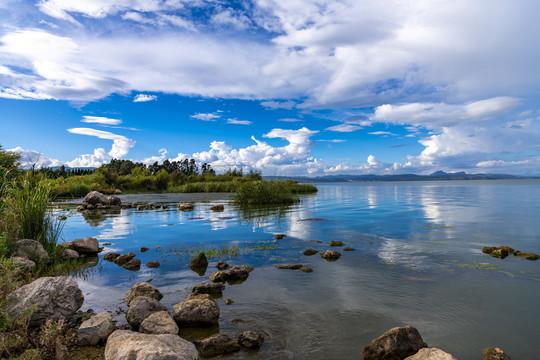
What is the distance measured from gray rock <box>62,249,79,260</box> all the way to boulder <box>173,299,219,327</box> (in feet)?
27.4

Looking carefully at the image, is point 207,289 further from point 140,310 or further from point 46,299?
point 46,299

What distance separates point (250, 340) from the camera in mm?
6328

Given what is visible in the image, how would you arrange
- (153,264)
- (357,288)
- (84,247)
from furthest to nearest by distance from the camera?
1. (84,247)
2. (153,264)
3. (357,288)

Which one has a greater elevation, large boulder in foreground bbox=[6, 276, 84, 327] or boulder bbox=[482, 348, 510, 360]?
large boulder in foreground bbox=[6, 276, 84, 327]

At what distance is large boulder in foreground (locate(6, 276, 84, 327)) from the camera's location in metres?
6.54

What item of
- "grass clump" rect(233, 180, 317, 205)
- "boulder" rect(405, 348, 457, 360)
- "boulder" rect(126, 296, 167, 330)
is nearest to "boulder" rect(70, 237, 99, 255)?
"boulder" rect(126, 296, 167, 330)

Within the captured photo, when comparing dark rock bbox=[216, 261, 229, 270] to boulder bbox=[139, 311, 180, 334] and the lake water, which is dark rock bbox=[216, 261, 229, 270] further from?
boulder bbox=[139, 311, 180, 334]

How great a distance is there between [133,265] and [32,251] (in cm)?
333

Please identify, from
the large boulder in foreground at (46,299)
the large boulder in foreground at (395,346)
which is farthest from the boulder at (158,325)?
the large boulder in foreground at (395,346)

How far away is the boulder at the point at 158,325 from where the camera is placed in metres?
6.49

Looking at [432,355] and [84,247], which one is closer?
[432,355]

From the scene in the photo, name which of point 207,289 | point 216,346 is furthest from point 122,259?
point 216,346

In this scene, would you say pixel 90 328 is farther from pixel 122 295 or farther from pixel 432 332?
pixel 432 332

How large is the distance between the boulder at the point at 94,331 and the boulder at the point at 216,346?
193 centimetres
